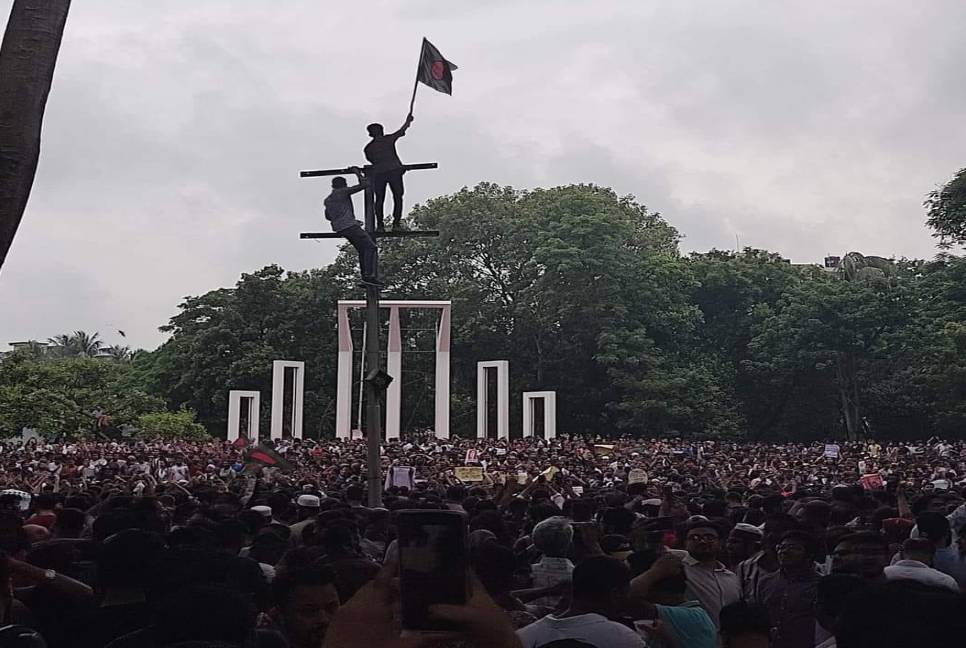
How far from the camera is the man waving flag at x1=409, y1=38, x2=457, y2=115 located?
1288cm

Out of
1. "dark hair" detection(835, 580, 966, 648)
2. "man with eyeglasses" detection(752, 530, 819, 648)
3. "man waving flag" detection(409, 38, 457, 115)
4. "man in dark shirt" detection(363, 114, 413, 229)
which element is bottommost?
"man with eyeglasses" detection(752, 530, 819, 648)

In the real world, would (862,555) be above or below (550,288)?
below

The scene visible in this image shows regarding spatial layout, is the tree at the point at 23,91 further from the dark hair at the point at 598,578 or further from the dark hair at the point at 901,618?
the dark hair at the point at 901,618

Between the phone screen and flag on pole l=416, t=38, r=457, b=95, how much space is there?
35.8ft

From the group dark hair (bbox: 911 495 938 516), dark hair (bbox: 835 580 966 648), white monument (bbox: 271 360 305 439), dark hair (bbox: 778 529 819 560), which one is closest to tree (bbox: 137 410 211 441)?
white monument (bbox: 271 360 305 439)

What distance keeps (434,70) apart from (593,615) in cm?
984

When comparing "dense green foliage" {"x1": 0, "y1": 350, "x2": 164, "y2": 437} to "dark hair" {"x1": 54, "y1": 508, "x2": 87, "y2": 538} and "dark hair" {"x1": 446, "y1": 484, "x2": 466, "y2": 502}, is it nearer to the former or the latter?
"dark hair" {"x1": 446, "y1": 484, "x2": 466, "y2": 502}

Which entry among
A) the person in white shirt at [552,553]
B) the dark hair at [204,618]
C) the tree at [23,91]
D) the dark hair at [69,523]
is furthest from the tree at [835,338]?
the dark hair at [204,618]

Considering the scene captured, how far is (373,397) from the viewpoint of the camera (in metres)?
11.6

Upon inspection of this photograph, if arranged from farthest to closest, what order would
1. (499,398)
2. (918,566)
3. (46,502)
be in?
(499,398) < (46,502) < (918,566)

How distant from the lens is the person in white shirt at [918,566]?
17.9ft

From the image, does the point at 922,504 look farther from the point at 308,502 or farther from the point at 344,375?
the point at 344,375

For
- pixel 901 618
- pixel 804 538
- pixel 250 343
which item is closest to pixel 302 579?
pixel 901 618

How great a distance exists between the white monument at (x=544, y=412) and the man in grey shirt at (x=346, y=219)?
28.0 meters
